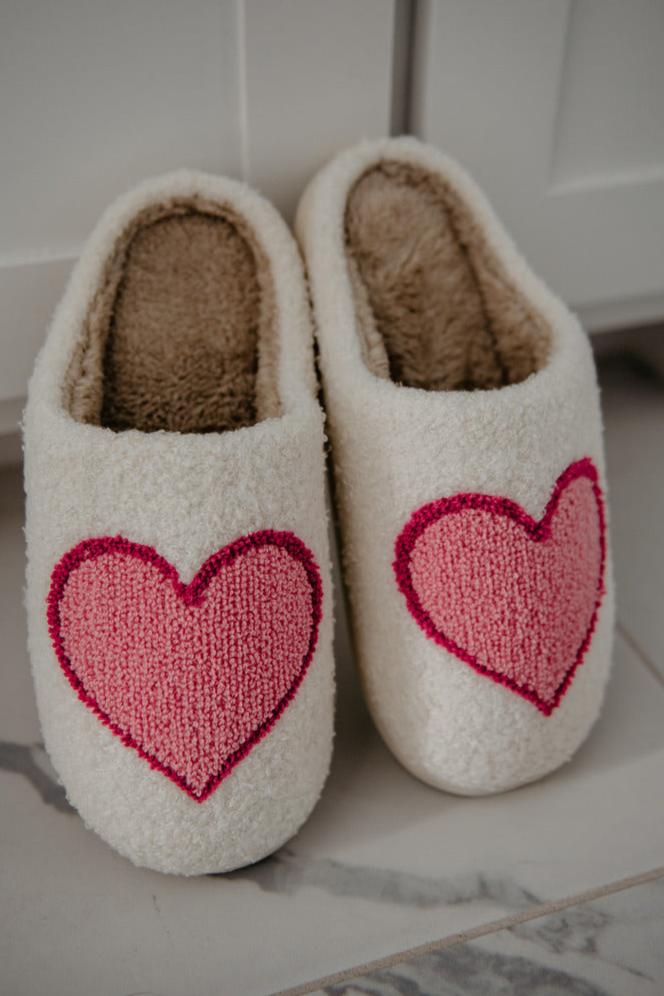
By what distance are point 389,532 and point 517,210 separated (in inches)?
12.7

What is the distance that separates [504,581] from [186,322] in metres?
0.26

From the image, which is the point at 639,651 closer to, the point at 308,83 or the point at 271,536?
the point at 271,536

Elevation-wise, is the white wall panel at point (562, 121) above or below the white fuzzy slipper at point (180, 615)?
above

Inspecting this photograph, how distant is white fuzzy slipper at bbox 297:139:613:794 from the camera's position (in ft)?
1.58

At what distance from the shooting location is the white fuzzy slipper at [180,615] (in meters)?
0.45

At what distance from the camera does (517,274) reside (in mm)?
591

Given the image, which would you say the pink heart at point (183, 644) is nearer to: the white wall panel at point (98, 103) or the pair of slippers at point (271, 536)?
the pair of slippers at point (271, 536)

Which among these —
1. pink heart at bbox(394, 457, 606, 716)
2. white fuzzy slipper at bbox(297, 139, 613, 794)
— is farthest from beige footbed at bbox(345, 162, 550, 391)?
pink heart at bbox(394, 457, 606, 716)

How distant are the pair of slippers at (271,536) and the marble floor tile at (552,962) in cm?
8

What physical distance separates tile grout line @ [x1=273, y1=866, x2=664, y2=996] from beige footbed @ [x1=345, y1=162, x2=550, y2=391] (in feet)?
0.99

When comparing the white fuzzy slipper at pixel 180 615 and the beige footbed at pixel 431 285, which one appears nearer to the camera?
the white fuzzy slipper at pixel 180 615

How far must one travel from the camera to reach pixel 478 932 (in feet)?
1.60

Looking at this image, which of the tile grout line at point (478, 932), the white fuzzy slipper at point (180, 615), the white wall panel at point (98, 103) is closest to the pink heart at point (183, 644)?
the white fuzzy slipper at point (180, 615)

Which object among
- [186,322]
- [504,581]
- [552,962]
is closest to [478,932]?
[552,962]
